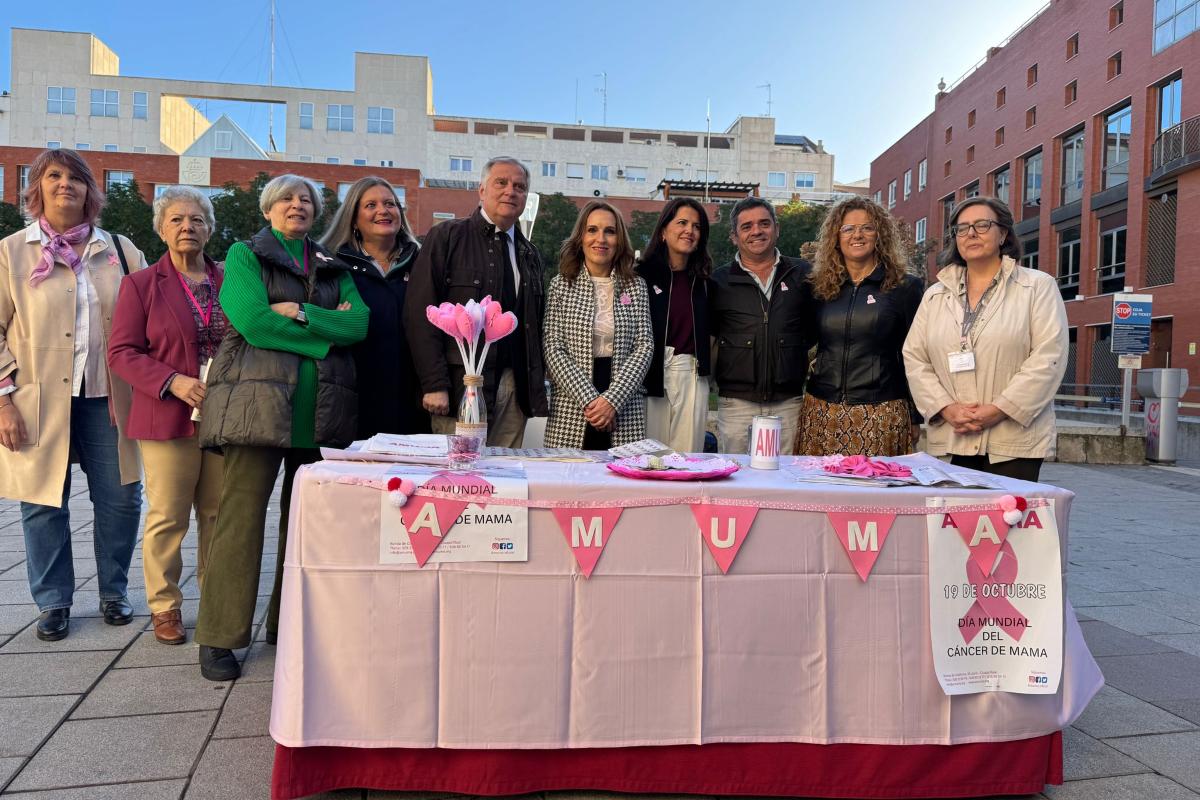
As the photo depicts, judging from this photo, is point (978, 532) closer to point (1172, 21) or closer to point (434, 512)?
point (434, 512)

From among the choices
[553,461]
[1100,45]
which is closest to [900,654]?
[553,461]

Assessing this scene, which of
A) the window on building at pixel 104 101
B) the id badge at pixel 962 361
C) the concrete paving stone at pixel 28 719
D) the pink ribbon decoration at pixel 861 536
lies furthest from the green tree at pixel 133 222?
the window on building at pixel 104 101

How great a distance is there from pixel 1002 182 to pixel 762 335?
32953 millimetres

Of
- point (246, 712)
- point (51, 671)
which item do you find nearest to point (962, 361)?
point (246, 712)

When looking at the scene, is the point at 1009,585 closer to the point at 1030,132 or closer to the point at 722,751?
the point at 722,751

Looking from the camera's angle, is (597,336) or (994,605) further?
(597,336)

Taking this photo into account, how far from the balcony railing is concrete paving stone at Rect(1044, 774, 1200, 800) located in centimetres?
2361

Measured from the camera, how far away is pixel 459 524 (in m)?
2.21

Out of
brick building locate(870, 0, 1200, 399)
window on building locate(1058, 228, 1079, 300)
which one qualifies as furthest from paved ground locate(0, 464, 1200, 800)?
window on building locate(1058, 228, 1079, 300)

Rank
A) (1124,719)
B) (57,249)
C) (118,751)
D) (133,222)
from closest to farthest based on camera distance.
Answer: (118,751) → (1124,719) → (57,249) → (133,222)

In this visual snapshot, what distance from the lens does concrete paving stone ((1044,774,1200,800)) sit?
2340 millimetres

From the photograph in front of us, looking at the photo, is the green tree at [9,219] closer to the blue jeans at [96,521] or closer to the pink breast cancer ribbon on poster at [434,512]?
the blue jeans at [96,521]

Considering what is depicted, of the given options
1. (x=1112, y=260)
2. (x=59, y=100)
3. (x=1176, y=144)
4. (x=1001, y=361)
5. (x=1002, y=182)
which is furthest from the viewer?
(x=59, y=100)

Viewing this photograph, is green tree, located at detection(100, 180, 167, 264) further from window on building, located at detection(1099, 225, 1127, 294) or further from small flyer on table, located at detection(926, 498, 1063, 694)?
window on building, located at detection(1099, 225, 1127, 294)
